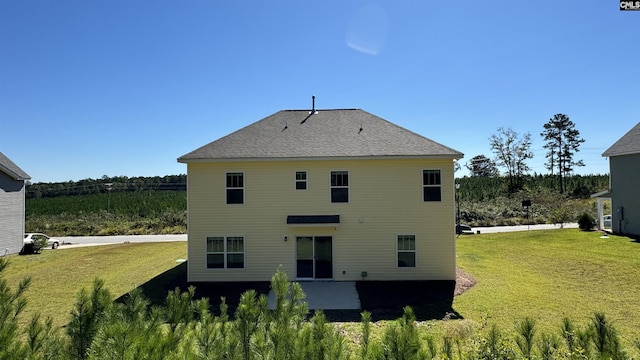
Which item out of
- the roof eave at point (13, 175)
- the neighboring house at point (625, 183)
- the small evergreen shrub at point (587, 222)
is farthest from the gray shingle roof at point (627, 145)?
the roof eave at point (13, 175)

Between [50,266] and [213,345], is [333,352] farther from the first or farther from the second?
[50,266]

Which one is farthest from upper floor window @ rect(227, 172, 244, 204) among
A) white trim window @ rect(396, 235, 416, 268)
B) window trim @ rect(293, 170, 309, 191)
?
white trim window @ rect(396, 235, 416, 268)

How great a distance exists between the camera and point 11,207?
70.9 feet

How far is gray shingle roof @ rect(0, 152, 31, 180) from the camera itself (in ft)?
70.1

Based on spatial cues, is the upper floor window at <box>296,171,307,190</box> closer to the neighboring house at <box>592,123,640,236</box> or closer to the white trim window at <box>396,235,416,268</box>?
the white trim window at <box>396,235,416,268</box>

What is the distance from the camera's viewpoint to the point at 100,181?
74.7 m

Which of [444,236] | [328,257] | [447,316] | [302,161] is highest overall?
[302,161]

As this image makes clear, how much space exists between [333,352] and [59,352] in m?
1.97

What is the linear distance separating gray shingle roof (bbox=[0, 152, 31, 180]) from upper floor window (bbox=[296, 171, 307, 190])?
20090 mm

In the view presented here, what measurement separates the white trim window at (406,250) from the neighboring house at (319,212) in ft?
0.14

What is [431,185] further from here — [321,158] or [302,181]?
[302,181]

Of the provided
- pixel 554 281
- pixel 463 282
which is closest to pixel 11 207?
pixel 463 282

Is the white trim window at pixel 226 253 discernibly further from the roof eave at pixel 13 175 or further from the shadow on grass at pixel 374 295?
the roof eave at pixel 13 175

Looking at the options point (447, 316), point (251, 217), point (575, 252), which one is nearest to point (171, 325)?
point (447, 316)
